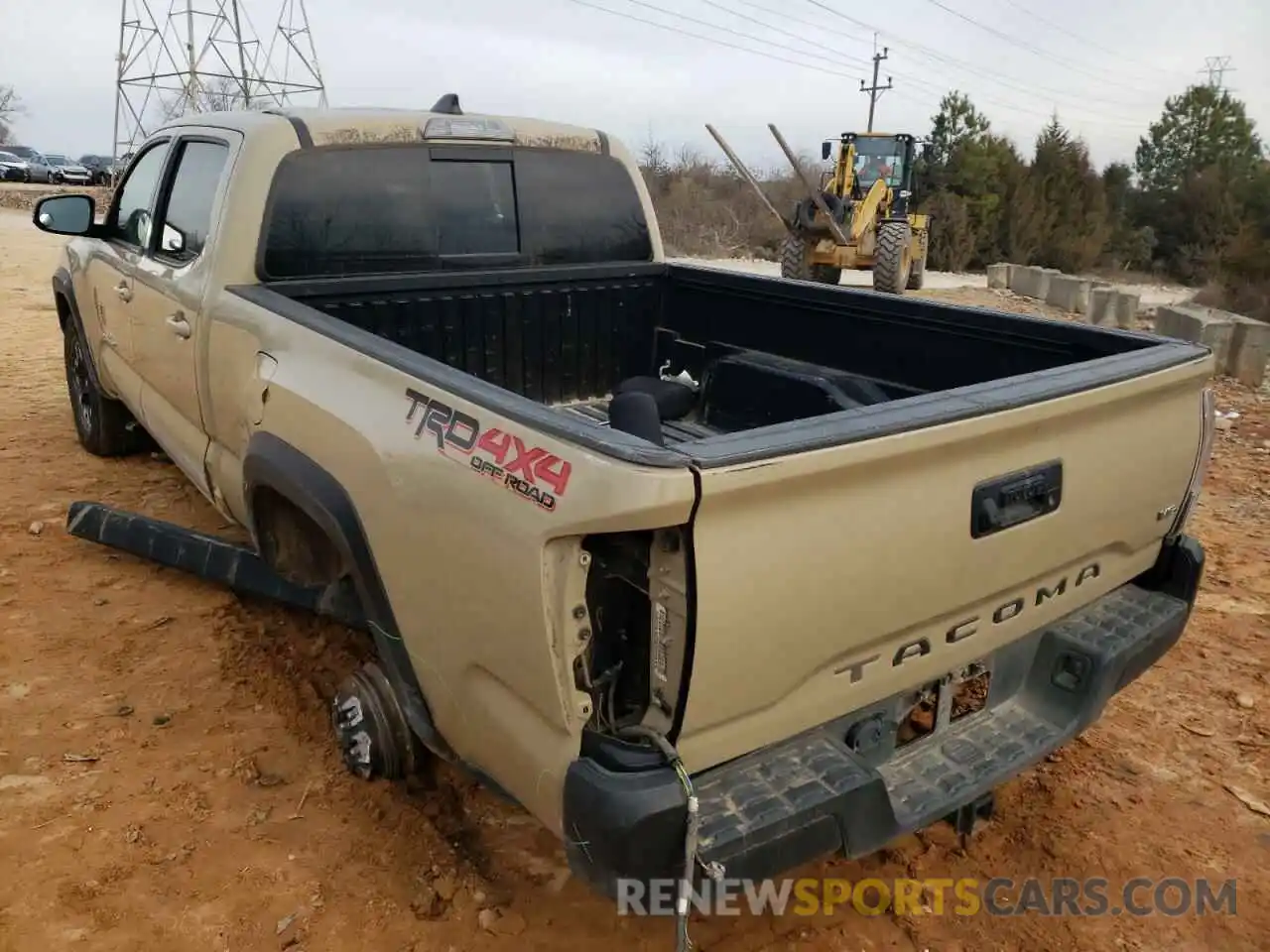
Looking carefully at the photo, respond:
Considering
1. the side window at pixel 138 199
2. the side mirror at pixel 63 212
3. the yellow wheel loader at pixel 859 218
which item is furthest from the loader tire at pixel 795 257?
the side mirror at pixel 63 212

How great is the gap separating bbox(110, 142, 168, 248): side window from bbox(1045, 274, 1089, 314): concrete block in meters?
14.8

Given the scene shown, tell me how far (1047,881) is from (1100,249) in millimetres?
35131

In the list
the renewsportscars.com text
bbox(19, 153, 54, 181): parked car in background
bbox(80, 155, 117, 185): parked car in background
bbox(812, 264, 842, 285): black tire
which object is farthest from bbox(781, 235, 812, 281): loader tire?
bbox(19, 153, 54, 181): parked car in background

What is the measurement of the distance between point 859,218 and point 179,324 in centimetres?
1410

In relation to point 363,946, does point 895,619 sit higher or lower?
higher

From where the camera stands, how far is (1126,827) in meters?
3.07

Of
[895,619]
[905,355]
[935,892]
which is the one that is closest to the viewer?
[895,619]

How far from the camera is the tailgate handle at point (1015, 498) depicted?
2268 mm

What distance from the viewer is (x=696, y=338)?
4555mm

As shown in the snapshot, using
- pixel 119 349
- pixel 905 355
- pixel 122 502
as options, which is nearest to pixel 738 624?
pixel 905 355

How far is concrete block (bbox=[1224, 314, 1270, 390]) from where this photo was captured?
9.88 metres

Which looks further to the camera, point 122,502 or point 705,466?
point 122,502

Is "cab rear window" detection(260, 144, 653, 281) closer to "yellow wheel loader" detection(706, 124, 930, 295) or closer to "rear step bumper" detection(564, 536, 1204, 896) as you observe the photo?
"rear step bumper" detection(564, 536, 1204, 896)

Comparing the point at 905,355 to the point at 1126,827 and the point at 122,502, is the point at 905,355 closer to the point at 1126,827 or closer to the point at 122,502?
the point at 1126,827
